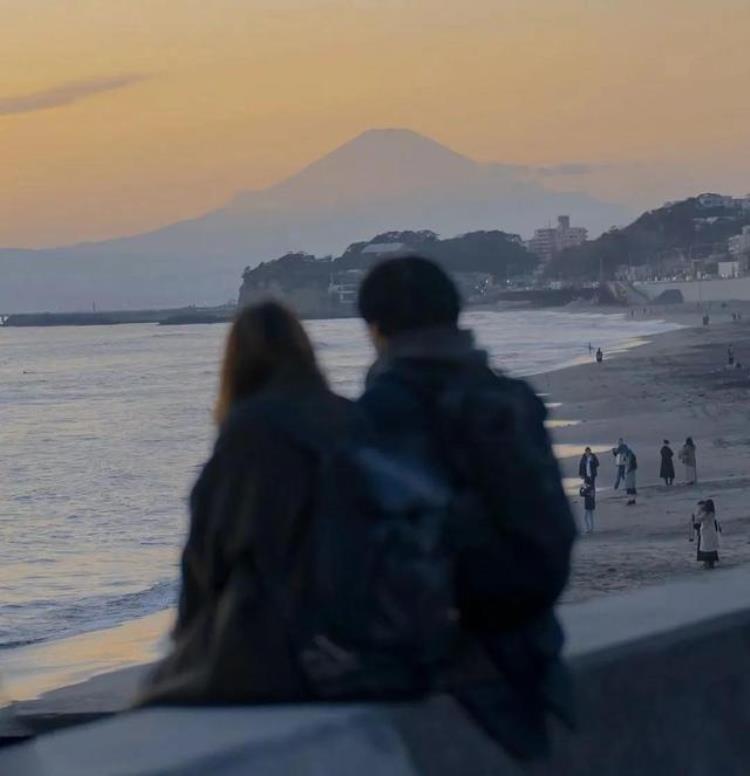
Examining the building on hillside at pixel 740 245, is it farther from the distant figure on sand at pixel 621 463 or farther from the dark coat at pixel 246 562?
the dark coat at pixel 246 562

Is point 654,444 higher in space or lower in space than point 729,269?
higher

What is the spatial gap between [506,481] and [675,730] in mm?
600

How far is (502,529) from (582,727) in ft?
1.23

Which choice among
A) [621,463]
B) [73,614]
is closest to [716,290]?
[621,463]

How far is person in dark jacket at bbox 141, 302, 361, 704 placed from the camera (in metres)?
2.56

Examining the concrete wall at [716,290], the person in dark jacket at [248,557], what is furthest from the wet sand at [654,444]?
the concrete wall at [716,290]

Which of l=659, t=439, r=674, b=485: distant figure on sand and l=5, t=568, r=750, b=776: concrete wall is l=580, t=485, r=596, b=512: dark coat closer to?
l=659, t=439, r=674, b=485: distant figure on sand

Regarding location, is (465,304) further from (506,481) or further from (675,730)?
(675,730)

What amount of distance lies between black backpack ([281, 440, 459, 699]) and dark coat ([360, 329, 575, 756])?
15cm

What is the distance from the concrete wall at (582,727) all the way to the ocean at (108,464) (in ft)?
1.80

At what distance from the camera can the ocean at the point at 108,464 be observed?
19.5 metres

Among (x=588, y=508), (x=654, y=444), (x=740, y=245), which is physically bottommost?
(x=654, y=444)

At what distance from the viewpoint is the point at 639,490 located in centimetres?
2662

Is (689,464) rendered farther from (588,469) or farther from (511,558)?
(511,558)
